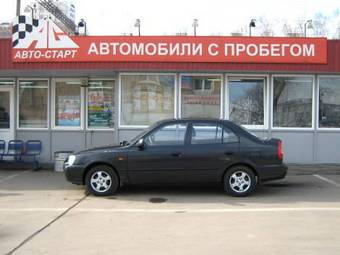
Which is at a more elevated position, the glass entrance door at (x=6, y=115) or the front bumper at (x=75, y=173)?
the glass entrance door at (x=6, y=115)

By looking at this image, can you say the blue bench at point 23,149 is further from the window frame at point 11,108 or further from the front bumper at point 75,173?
the front bumper at point 75,173

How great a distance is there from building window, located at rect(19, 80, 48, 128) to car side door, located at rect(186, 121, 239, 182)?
6.85m

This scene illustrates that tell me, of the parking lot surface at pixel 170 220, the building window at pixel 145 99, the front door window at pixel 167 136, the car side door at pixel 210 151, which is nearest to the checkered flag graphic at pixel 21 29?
the building window at pixel 145 99

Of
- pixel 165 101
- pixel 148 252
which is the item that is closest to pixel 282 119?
pixel 165 101

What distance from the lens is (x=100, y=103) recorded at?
16094 mm

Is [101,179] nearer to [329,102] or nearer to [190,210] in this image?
[190,210]

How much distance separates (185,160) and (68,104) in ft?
21.4

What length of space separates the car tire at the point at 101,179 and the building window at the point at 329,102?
6.80 meters

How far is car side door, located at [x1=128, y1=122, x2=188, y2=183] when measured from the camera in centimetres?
1064

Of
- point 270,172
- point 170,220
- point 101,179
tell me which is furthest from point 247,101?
point 170,220

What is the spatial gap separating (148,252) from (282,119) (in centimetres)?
915

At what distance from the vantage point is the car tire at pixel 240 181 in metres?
10.7

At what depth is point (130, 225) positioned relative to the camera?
27.0 ft

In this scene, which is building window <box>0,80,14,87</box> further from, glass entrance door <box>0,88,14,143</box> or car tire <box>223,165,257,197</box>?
car tire <box>223,165,257,197</box>
